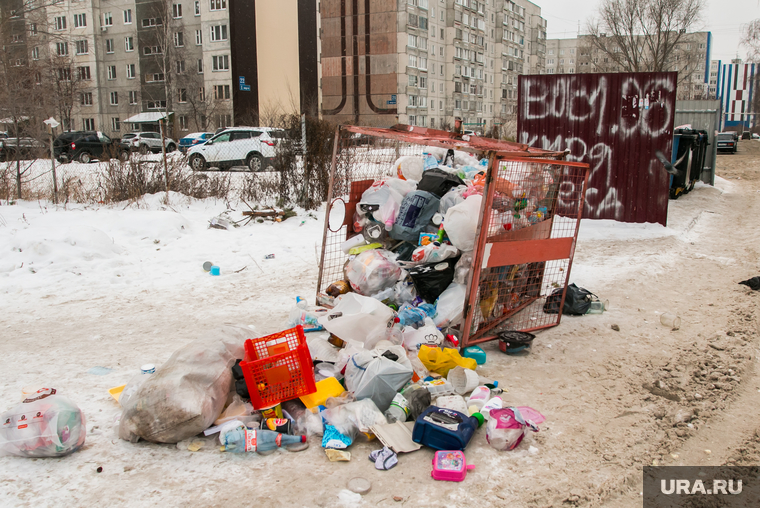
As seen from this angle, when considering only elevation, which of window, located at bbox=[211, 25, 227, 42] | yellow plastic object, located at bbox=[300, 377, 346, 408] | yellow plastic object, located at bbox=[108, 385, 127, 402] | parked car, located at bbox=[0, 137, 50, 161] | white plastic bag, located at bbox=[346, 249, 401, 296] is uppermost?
window, located at bbox=[211, 25, 227, 42]

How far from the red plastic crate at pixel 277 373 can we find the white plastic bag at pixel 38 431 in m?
0.91

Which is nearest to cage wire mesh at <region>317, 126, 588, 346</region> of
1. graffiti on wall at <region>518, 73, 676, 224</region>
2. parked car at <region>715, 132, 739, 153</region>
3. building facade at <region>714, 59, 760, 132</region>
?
graffiti on wall at <region>518, 73, 676, 224</region>

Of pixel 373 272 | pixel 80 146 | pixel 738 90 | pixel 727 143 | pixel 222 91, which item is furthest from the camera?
pixel 738 90

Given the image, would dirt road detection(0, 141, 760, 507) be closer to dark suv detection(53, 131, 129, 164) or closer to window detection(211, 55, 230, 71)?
dark suv detection(53, 131, 129, 164)

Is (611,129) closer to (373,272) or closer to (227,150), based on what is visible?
(373,272)

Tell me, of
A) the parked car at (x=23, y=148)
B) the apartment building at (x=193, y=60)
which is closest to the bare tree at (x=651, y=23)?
the apartment building at (x=193, y=60)

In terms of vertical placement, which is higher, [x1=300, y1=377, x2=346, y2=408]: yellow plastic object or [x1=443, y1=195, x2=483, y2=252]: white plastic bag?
[x1=443, y1=195, x2=483, y2=252]: white plastic bag

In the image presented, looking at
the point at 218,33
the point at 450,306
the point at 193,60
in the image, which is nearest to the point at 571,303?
the point at 450,306

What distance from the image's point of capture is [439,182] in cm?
509

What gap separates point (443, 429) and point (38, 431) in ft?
6.67

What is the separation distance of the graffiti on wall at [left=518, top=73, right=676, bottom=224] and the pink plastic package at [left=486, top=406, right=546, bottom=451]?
7374mm

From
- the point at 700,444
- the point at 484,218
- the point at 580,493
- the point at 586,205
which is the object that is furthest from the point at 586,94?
the point at 580,493

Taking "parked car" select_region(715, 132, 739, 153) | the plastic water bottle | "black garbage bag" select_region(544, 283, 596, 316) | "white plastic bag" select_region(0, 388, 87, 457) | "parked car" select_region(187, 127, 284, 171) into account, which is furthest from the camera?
"parked car" select_region(715, 132, 739, 153)

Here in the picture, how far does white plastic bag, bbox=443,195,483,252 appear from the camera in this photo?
4340 millimetres
